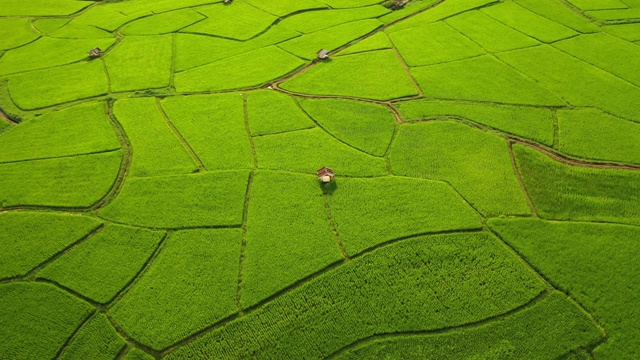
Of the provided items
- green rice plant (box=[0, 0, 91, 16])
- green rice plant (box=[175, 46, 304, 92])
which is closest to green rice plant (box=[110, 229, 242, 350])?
green rice plant (box=[175, 46, 304, 92])

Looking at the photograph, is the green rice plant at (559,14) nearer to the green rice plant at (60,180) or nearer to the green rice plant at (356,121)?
the green rice plant at (356,121)

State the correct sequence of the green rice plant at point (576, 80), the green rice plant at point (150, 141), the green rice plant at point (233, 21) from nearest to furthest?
the green rice plant at point (150, 141)
the green rice plant at point (576, 80)
the green rice plant at point (233, 21)

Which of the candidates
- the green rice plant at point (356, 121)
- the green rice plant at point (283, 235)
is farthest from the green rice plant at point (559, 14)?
the green rice plant at point (283, 235)

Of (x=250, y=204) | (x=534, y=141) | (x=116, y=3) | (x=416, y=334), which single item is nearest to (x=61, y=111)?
(x=250, y=204)

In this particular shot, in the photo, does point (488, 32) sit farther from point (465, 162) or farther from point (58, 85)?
point (58, 85)

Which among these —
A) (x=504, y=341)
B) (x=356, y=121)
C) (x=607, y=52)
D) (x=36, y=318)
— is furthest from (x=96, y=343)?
(x=607, y=52)
